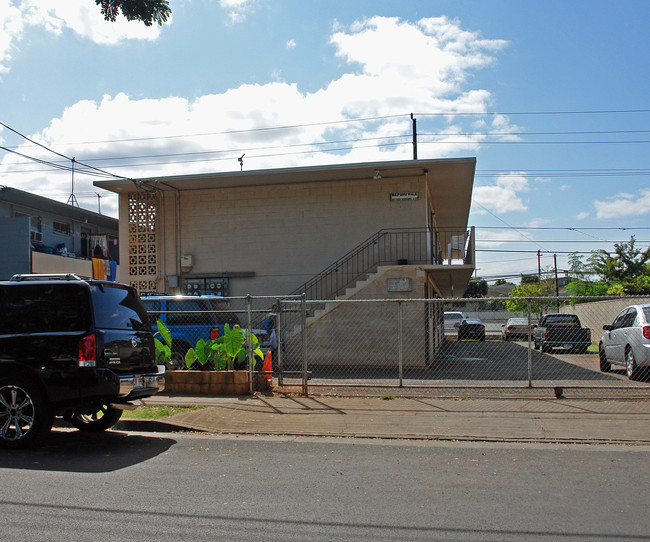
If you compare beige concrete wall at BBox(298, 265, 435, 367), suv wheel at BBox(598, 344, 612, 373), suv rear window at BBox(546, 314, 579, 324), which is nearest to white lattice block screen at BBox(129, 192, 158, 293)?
beige concrete wall at BBox(298, 265, 435, 367)

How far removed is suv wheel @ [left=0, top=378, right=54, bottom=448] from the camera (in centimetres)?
680

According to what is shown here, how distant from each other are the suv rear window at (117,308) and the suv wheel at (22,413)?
42.8 inches

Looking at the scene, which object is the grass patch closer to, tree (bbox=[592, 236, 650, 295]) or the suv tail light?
the suv tail light

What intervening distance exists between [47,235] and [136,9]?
22.9 m

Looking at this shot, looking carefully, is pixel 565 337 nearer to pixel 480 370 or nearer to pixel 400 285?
pixel 400 285

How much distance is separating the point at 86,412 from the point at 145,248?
44.8 feet

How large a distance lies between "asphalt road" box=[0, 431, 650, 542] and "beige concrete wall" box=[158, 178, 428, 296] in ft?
38.1

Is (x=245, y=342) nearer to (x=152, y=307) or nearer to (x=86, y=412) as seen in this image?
(x=152, y=307)

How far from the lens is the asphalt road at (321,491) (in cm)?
441

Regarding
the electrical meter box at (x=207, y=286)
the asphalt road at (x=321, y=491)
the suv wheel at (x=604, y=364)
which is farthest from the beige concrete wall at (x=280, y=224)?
the asphalt road at (x=321, y=491)

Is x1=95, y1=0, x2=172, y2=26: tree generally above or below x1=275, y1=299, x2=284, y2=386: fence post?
above

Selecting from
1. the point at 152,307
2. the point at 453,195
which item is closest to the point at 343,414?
the point at 152,307

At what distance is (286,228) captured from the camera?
19094mm

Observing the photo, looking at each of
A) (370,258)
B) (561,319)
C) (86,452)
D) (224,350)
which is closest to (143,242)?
(370,258)
